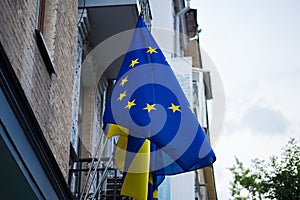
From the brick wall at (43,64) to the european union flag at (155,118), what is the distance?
64cm

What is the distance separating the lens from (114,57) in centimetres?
1290

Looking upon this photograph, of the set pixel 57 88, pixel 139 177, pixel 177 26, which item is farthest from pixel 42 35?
pixel 177 26

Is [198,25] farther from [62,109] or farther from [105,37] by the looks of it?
[62,109]

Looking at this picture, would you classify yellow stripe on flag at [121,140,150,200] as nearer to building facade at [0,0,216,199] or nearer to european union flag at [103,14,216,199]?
european union flag at [103,14,216,199]

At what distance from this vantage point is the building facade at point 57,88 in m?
6.18

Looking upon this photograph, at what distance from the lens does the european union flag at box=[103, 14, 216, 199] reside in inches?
320

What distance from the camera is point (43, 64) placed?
815 centimetres

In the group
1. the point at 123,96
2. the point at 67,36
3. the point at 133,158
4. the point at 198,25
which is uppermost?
the point at 198,25

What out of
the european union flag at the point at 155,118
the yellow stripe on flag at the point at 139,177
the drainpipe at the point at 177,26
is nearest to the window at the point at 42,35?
the european union flag at the point at 155,118

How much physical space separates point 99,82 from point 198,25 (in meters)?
17.1

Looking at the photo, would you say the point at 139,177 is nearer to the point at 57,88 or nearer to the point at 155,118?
the point at 155,118

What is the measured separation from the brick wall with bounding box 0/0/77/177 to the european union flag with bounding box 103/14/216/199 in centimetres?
64

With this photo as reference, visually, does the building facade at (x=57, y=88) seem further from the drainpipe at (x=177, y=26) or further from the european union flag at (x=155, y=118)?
the drainpipe at (x=177, y=26)

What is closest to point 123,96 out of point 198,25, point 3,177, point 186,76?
point 3,177
